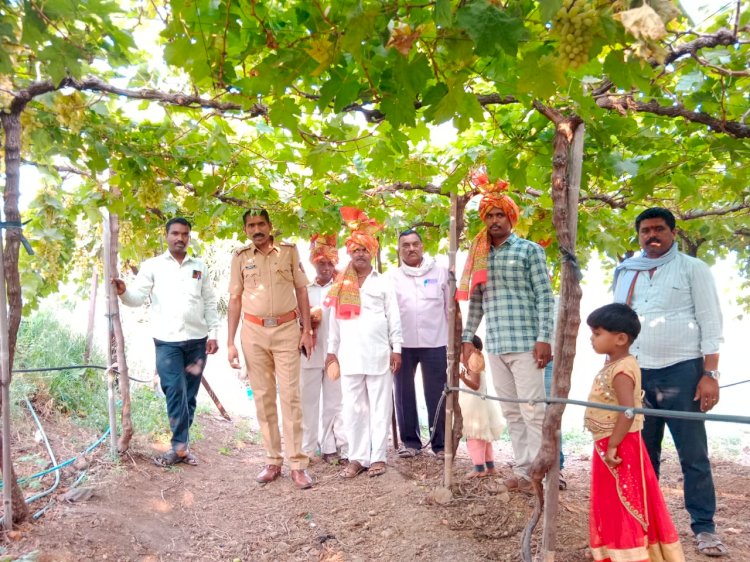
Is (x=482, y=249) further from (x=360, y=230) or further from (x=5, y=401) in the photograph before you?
(x=5, y=401)

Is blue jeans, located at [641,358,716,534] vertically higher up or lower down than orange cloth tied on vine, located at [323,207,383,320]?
lower down

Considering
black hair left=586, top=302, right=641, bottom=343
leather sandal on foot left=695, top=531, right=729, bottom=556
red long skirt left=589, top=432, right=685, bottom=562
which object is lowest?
leather sandal on foot left=695, top=531, right=729, bottom=556

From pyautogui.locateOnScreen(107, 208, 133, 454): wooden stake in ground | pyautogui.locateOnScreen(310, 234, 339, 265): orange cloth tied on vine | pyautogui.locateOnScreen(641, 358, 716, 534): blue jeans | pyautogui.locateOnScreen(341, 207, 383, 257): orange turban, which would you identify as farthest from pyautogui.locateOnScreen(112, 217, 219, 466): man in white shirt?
pyautogui.locateOnScreen(641, 358, 716, 534): blue jeans

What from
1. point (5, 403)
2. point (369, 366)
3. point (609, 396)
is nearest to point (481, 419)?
point (369, 366)

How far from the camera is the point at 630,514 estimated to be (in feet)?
8.03

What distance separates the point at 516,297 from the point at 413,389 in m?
1.87

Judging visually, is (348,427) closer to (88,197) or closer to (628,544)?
(628,544)

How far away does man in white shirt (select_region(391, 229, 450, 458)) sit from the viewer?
514 centimetres

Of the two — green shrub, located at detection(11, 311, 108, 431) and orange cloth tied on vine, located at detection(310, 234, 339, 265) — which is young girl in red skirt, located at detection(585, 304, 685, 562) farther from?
green shrub, located at detection(11, 311, 108, 431)

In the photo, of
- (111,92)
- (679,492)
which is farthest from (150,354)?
(679,492)

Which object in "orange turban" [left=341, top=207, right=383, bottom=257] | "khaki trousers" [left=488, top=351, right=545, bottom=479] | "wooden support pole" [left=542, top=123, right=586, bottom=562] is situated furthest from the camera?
"orange turban" [left=341, top=207, right=383, bottom=257]

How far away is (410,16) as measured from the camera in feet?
5.51

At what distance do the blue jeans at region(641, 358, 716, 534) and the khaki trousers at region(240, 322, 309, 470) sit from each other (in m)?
2.47

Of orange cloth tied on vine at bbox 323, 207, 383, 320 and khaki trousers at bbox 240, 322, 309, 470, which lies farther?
orange cloth tied on vine at bbox 323, 207, 383, 320
